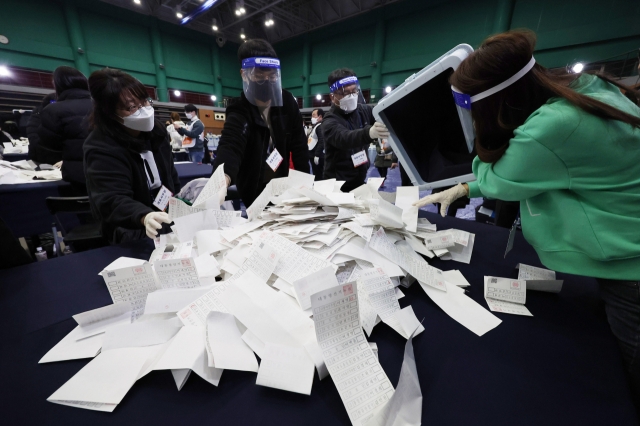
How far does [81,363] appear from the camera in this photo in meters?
0.45

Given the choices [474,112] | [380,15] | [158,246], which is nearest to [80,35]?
[380,15]

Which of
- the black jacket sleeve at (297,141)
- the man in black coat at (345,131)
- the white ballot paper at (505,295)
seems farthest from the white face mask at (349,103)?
the white ballot paper at (505,295)

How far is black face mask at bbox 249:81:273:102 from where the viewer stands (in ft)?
4.69

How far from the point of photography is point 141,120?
3.71 ft

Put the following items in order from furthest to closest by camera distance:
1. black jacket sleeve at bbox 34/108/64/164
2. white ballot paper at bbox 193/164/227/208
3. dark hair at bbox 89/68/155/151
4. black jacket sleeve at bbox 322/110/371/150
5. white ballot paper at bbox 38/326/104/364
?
black jacket sleeve at bbox 34/108/64/164 < black jacket sleeve at bbox 322/110/371/150 < dark hair at bbox 89/68/155/151 < white ballot paper at bbox 193/164/227/208 < white ballot paper at bbox 38/326/104/364

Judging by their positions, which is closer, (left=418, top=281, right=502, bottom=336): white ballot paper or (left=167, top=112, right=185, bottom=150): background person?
(left=418, top=281, right=502, bottom=336): white ballot paper

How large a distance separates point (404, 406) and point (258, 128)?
4.92ft

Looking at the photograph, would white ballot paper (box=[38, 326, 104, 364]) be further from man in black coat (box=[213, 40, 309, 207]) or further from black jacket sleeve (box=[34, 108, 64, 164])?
black jacket sleeve (box=[34, 108, 64, 164])

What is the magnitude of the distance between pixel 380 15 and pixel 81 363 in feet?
40.1

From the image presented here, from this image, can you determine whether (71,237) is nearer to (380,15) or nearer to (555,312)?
(555,312)

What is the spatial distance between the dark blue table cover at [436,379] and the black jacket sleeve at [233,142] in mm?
884

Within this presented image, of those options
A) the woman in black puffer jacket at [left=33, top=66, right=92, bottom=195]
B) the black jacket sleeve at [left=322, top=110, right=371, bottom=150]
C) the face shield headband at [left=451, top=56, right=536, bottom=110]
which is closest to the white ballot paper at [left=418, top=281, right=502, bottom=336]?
the face shield headband at [left=451, top=56, right=536, bottom=110]

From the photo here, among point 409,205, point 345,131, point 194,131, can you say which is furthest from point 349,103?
point 194,131

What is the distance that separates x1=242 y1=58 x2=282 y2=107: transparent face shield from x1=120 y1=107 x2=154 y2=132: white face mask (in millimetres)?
514
